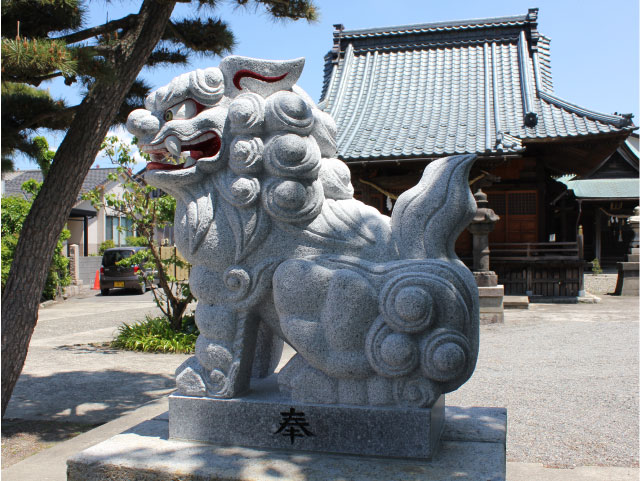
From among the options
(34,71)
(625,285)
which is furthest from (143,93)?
(625,285)

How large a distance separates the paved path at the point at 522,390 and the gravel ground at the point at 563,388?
1cm

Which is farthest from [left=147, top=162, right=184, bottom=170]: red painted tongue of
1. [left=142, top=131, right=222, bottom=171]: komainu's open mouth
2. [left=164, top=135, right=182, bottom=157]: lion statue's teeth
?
[left=164, top=135, right=182, bottom=157]: lion statue's teeth

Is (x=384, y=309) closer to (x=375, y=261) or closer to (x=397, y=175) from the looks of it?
(x=375, y=261)

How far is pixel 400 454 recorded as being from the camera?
262 centimetres

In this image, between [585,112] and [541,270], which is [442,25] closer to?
[585,112]

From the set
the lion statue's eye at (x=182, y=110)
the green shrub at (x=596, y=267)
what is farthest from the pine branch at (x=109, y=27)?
the green shrub at (x=596, y=267)

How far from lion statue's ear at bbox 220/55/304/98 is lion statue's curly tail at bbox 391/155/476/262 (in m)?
0.86

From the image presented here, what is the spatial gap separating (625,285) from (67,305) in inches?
567

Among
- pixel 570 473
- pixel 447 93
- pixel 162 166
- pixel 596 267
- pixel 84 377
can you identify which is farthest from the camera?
pixel 596 267

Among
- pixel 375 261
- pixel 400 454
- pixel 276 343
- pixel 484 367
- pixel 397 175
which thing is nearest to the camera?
pixel 400 454

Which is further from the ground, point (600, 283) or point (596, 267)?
point (596, 267)

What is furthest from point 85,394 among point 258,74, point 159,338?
point 258,74

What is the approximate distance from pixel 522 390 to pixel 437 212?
3.52 meters

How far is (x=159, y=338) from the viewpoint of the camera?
8125 mm
